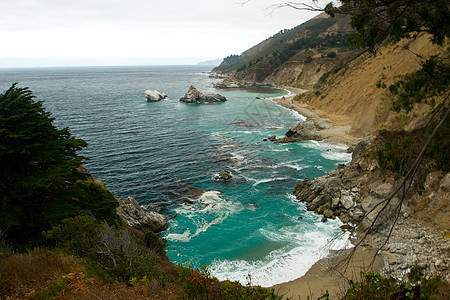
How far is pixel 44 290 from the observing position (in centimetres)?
731

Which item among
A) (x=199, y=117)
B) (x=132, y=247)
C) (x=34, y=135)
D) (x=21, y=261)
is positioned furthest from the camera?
(x=199, y=117)

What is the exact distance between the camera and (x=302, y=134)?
154 feet

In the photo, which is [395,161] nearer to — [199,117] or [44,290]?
[44,290]

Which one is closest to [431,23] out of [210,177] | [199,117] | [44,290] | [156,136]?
[44,290]

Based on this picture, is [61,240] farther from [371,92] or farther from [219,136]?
[371,92]

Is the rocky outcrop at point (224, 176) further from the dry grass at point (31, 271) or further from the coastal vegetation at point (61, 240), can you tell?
the dry grass at point (31, 271)

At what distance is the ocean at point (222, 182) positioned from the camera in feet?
62.7

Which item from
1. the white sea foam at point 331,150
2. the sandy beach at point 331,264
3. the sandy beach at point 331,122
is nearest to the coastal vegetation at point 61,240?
the sandy beach at point 331,264

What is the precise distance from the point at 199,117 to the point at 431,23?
196 ft

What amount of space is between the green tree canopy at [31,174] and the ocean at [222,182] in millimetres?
8708

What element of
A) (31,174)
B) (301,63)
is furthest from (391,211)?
(301,63)

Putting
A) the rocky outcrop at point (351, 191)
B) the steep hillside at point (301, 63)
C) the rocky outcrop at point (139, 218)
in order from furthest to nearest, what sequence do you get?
1. the steep hillside at point (301, 63)
2. the rocky outcrop at point (139, 218)
3. the rocky outcrop at point (351, 191)

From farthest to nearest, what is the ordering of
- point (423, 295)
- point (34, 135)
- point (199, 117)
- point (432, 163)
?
point (199, 117)
point (432, 163)
point (34, 135)
point (423, 295)

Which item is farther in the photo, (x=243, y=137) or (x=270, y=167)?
(x=243, y=137)
